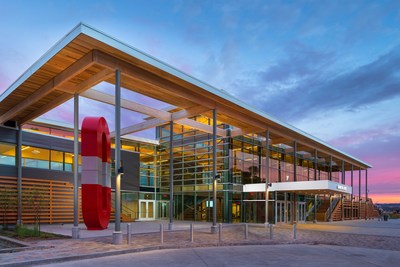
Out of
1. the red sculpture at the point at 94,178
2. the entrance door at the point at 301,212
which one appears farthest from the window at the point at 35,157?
the entrance door at the point at 301,212

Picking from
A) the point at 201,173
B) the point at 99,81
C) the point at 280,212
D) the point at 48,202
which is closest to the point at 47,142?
the point at 48,202

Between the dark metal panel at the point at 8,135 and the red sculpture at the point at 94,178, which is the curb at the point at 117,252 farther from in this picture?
the dark metal panel at the point at 8,135

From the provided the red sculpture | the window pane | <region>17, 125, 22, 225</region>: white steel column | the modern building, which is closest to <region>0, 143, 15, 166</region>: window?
the modern building

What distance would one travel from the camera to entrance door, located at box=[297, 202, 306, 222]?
3634cm

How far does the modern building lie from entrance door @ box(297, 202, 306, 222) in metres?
0.10

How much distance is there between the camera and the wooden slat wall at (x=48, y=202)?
2461cm

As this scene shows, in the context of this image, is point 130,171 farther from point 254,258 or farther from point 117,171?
point 254,258

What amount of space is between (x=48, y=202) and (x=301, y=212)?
23.6 m

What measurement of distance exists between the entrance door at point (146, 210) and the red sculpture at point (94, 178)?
16.6m

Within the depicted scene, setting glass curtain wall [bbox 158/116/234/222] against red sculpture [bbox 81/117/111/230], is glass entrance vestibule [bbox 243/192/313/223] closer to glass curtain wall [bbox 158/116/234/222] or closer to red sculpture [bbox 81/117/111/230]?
glass curtain wall [bbox 158/116/234/222]

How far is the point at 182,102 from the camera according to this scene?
22.7m

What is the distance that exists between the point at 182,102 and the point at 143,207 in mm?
16318

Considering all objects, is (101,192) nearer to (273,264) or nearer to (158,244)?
(158,244)

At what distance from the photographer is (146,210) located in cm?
3584
